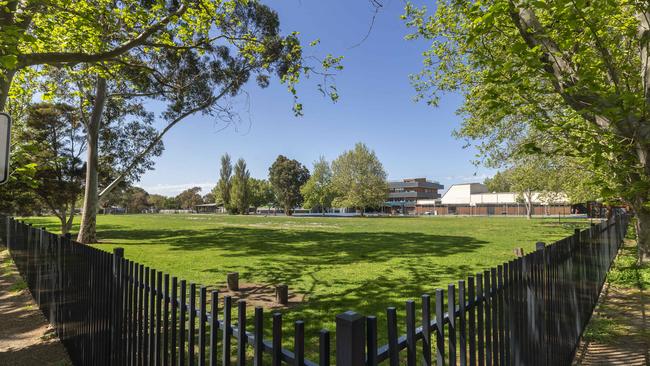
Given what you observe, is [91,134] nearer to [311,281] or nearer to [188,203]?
[311,281]

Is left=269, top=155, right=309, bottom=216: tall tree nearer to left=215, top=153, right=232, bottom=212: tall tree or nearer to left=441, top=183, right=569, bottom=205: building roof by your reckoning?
left=215, top=153, right=232, bottom=212: tall tree

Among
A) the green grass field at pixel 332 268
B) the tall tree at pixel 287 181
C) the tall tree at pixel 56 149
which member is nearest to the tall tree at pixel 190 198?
the tall tree at pixel 287 181

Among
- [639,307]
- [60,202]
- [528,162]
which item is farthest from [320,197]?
[639,307]

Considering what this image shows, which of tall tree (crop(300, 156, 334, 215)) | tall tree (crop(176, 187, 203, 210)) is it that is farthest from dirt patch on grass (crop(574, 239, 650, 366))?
tall tree (crop(176, 187, 203, 210))

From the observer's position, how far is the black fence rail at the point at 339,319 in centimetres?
190

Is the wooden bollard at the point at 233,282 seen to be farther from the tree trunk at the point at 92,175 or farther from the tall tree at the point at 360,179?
the tall tree at the point at 360,179

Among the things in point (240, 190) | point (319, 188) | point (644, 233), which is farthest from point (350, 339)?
point (240, 190)

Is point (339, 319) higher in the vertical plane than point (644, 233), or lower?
higher

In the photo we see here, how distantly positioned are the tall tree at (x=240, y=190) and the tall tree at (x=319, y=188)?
15283mm

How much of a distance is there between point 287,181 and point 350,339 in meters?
84.4

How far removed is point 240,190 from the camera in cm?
8638

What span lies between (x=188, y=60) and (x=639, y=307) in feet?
52.5

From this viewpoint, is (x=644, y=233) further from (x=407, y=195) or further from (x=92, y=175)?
(x=407, y=195)

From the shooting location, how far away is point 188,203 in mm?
148375
